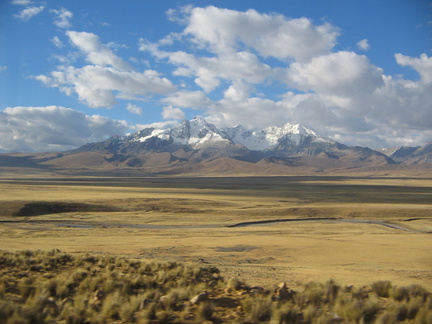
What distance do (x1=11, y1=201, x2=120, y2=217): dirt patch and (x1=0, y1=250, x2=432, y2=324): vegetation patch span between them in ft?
140

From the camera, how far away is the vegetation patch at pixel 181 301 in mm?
8414

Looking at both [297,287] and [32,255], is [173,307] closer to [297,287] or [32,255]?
[297,287]

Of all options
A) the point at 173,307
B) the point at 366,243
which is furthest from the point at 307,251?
Answer: the point at 173,307

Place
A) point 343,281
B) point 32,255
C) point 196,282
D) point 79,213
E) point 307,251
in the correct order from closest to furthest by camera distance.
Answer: point 196,282
point 343,281
point 32,255
point 307,251
point 79,213

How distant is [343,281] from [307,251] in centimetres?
1079

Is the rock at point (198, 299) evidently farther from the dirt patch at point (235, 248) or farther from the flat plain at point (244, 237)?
the dirt patch at point (235, 248)

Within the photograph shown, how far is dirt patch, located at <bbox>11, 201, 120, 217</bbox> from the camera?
5178cm

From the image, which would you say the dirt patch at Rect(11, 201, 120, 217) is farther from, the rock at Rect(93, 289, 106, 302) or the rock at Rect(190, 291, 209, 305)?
the rock at Rect(190, 291, 209, 305)

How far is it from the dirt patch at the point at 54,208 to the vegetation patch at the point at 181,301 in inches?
1677

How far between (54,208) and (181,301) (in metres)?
51.5

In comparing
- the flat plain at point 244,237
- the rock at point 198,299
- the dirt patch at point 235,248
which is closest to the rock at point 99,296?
the rock at point 198,299

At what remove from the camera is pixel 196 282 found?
12562mm

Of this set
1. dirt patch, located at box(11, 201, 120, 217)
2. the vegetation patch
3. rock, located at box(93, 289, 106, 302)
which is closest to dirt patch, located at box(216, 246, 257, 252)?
the vegetation patch

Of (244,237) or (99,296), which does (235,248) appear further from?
(99,296)
